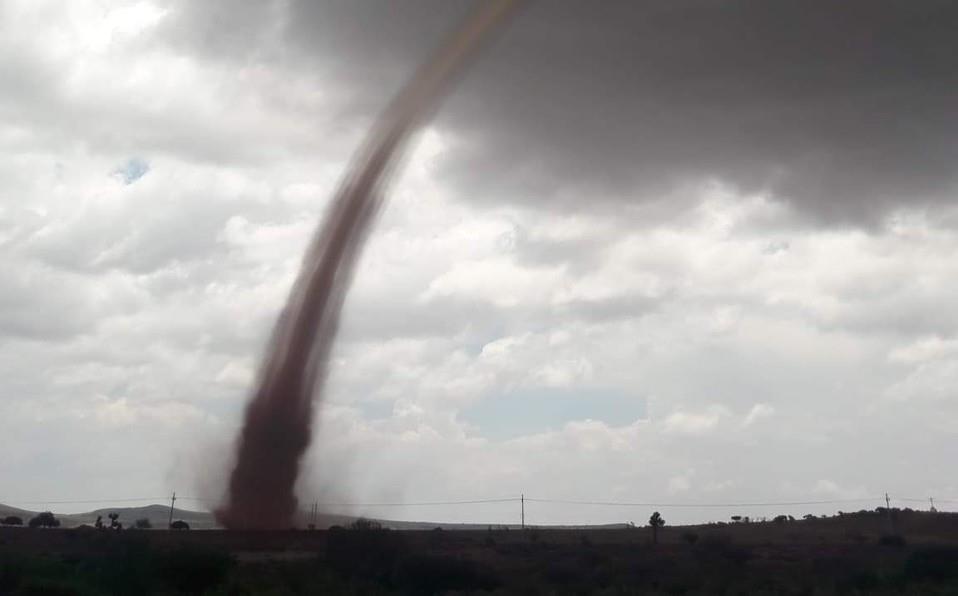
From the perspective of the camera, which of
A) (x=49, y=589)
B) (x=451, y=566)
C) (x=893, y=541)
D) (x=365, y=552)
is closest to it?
(x=49, y=589)

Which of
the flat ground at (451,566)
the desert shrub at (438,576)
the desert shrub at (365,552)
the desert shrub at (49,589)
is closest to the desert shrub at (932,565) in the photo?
the flat ground at (451,566)

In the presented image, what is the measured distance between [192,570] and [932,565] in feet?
116

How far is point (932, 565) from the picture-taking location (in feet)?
187

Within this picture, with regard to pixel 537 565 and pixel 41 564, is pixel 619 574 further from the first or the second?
pixel 41 564

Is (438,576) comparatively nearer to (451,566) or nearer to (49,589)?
(451,566)

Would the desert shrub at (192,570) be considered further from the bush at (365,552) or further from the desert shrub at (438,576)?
the desert shrub at (438,576)

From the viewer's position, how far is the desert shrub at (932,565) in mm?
54719

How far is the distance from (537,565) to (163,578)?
21.5m

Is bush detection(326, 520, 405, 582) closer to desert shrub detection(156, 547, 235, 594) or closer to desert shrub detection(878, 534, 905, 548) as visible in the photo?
desert shrub detection(156, 547, 235, 594)

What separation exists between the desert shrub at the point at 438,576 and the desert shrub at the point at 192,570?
767cm

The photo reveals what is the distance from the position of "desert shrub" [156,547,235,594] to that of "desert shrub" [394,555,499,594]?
7673mm

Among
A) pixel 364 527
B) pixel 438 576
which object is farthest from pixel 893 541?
pixel 438 576

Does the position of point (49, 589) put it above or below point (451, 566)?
below

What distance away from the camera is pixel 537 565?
61688 millimetres
